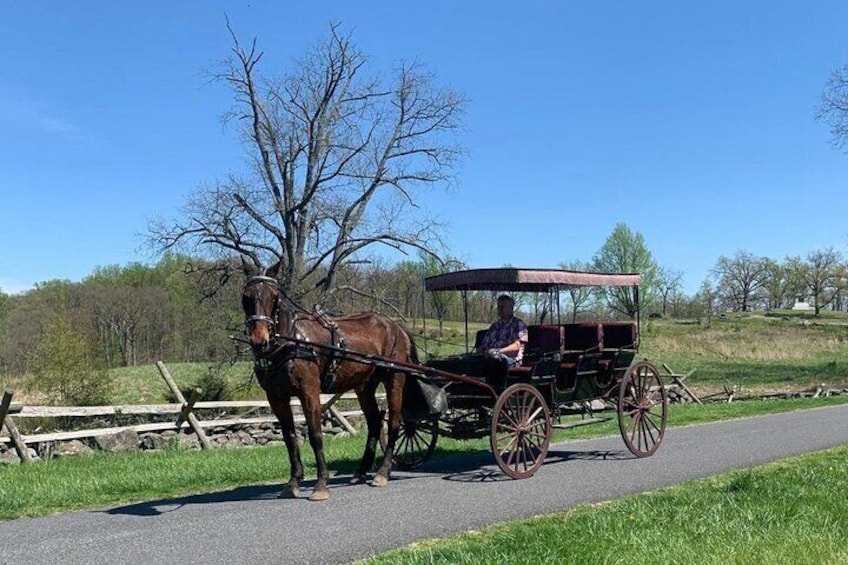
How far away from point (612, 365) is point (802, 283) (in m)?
121

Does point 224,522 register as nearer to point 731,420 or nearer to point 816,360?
point 731,420

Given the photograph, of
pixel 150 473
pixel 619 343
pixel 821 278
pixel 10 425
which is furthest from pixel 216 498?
pixel 821 278

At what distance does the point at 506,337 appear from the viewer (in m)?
10.7

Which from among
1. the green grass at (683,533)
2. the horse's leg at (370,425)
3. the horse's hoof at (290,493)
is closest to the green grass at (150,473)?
the horse's leg at (370,425)

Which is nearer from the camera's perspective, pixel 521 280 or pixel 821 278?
pixel 521 280

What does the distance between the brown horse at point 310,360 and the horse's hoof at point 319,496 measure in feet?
0.04

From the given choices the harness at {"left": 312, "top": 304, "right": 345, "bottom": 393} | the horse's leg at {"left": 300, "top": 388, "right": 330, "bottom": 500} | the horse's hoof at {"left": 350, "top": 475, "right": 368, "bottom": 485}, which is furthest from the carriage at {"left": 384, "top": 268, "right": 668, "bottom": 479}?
the horse's leg at {"left": 300, "top": 388, "right": 330, "bottom": 500}

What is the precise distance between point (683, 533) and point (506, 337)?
488cm

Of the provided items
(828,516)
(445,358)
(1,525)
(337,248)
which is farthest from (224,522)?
(337,248)

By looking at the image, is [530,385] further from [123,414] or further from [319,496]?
[123,414]

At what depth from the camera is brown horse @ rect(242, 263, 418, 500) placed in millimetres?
8031

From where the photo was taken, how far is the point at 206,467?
11297 millimetres

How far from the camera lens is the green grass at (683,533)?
17.8ft

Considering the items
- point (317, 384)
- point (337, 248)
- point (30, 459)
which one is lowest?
point (30, 459)
